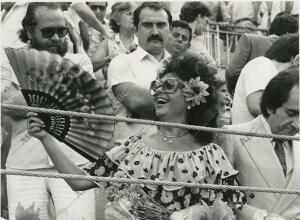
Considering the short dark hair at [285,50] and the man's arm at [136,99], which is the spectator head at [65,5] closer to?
the man's arm at [136,99]

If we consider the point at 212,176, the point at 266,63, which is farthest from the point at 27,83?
the point at 266,63

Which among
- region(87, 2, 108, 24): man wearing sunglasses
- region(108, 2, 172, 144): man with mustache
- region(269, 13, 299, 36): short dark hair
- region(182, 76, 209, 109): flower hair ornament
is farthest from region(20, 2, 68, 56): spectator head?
region(269, 13, 299, 36): short dark hair

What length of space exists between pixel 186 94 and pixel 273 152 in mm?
531

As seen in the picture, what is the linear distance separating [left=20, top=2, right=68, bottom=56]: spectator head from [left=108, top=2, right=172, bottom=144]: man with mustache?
37 centimetres

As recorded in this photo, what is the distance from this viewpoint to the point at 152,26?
5.32 metres

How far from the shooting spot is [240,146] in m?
4.18

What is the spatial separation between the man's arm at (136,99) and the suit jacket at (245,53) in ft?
4.06

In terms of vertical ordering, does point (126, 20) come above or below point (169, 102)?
above

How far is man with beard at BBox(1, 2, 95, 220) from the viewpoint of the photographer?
4367mm

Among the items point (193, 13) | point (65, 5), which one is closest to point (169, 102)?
point (65, 5)

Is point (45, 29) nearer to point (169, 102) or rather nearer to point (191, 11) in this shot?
point (169, 102)

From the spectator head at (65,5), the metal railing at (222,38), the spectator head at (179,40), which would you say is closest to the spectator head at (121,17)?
the spectator head at (179,40)

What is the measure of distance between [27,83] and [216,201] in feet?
3.35

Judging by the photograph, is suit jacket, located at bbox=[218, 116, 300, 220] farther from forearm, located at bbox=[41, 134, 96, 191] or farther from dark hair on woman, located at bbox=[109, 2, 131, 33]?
dark hair on woman, located at bbox=[109, 2, 131, 33]
